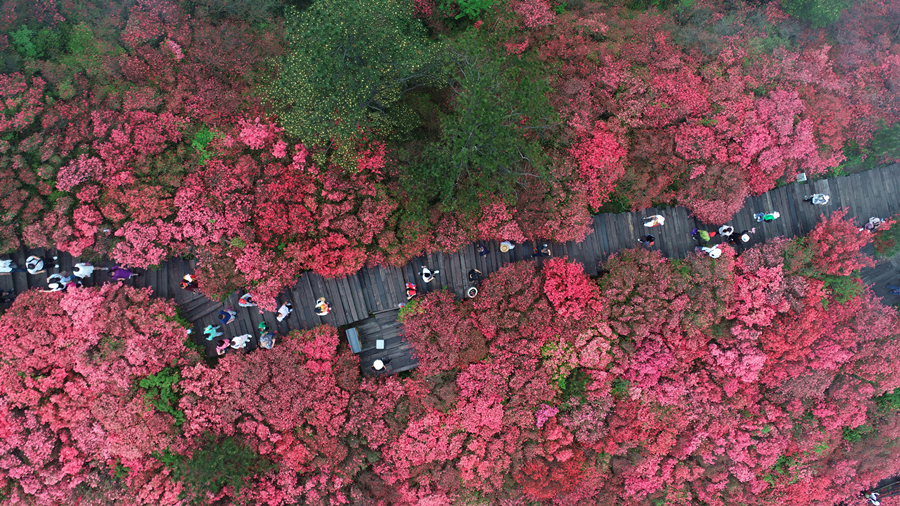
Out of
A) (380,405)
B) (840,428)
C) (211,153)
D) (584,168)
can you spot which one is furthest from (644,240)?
(211,153)

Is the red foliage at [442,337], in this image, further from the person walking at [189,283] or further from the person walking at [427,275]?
the person walking at [189,283]

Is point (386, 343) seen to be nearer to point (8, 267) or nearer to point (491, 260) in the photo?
point (491, 260)

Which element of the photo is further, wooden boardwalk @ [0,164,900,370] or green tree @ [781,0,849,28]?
green tree @ [781,0,849,28]

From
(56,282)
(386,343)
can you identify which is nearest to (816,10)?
(386,343)

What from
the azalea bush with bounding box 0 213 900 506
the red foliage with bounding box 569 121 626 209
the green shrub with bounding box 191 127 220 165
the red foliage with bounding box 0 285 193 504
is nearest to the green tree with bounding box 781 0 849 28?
the azalea bush with bounding box 0 213 900 506

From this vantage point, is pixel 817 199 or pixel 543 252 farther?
pixel 817 199

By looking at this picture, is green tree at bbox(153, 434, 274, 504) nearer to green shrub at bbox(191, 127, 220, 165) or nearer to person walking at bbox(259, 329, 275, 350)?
→ person walking at bbox(259, 329, 275, 350)

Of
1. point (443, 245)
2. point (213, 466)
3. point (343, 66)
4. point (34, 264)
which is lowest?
point (213, 466)
